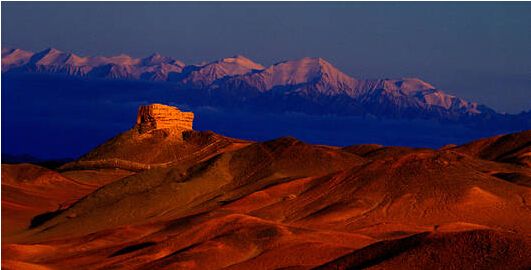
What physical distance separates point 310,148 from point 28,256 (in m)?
41.2

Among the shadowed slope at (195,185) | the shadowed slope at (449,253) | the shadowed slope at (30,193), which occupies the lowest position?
the shadowed slope at (30,193)

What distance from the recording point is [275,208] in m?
68.8

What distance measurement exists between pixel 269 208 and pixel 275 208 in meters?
0.45

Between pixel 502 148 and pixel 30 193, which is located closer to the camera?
pixel 30 193

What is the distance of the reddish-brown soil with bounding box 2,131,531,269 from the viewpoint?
42062mm

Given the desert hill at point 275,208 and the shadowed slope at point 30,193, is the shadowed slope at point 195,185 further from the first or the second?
the shadowed slope at point 30,193

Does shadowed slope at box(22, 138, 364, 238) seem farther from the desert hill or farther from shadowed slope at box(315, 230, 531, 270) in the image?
shadowed slope at box(315, 230, 531, 270)

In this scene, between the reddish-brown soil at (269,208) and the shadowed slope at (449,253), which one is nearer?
the shadowed slope at (449,253)

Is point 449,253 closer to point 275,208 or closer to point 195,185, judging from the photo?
point 275,208

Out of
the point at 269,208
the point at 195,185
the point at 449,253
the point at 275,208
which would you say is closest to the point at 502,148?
the point at 195,185

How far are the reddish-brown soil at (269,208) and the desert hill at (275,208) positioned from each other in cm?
12

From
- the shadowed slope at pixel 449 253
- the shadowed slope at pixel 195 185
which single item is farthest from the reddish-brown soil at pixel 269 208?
the shadowed slope at pixel 195 185

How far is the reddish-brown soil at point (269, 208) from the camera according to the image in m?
42.1

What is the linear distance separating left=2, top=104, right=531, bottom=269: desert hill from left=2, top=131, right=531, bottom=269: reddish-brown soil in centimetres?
12
